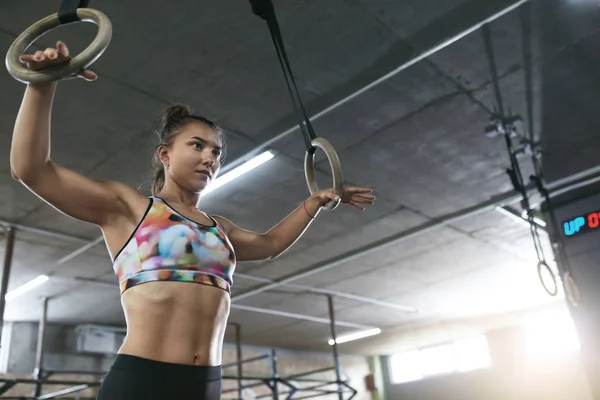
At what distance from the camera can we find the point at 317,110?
12.1 feet

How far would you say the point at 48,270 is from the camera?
606 cm

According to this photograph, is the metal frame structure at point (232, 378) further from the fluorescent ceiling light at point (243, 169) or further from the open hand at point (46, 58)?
the open hand at point (46, 58)

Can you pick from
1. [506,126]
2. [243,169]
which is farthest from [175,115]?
[506,126]

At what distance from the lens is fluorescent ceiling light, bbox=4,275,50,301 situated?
6.29 meters

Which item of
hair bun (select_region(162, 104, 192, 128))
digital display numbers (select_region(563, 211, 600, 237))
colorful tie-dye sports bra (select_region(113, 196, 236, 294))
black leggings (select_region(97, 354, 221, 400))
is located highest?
digital display numbers (select_region(563, 211, 600, 237))

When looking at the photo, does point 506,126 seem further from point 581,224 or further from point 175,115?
point 175,115

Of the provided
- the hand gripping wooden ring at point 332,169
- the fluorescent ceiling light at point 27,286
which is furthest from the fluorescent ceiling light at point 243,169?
the fluorescent ceiling light at point 27,286

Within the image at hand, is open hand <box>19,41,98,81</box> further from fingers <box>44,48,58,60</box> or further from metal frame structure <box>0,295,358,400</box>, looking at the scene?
metal frame structure <box>0,295,358,400</box>

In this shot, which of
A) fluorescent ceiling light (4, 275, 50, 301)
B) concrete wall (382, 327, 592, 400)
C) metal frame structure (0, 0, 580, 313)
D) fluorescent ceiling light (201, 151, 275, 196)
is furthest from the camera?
concrete wall (382, 327, 592, 400)

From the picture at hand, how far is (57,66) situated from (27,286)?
6140mm

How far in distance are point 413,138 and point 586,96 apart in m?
1.18

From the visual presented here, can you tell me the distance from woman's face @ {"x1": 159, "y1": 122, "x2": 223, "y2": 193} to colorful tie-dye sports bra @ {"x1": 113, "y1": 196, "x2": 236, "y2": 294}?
114 millimetres

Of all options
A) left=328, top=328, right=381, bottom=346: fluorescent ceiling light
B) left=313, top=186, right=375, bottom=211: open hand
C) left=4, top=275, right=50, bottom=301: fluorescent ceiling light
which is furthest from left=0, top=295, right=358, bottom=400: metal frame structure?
left=313, top=186, right=375, bottom=211: open hand

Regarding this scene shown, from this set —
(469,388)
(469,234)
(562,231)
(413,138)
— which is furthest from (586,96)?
(469,388)
